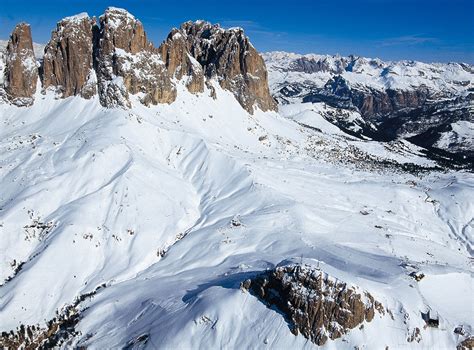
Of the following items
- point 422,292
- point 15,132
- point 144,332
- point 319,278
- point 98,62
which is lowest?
point 144,332

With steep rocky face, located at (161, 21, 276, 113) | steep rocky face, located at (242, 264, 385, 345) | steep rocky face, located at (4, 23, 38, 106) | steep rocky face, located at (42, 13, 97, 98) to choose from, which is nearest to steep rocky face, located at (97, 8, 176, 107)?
steep rocky face, located at (42, 13, 97, 98)

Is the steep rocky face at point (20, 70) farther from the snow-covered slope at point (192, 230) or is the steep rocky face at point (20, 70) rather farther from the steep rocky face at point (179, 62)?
the steep rocky face at point (179, 62)

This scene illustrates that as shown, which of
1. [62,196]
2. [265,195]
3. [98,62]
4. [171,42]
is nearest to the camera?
[62,196]

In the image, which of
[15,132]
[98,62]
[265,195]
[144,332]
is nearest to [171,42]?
[98,62]

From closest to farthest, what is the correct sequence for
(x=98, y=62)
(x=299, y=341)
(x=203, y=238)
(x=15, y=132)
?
(x=299, y=341)
(x=203, y=238)
(x=15, y=132)
(x=98, y=62)

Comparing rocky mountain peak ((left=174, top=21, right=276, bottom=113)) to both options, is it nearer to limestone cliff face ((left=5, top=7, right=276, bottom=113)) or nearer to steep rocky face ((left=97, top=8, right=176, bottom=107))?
limestone cliff face ((left=5, top=7, right=276, bottom=113))

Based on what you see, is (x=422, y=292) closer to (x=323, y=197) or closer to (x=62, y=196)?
(x=323, y=197)

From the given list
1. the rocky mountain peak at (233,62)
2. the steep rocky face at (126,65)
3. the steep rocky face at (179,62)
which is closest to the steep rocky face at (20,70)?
the steep rocky face at (126,65)
